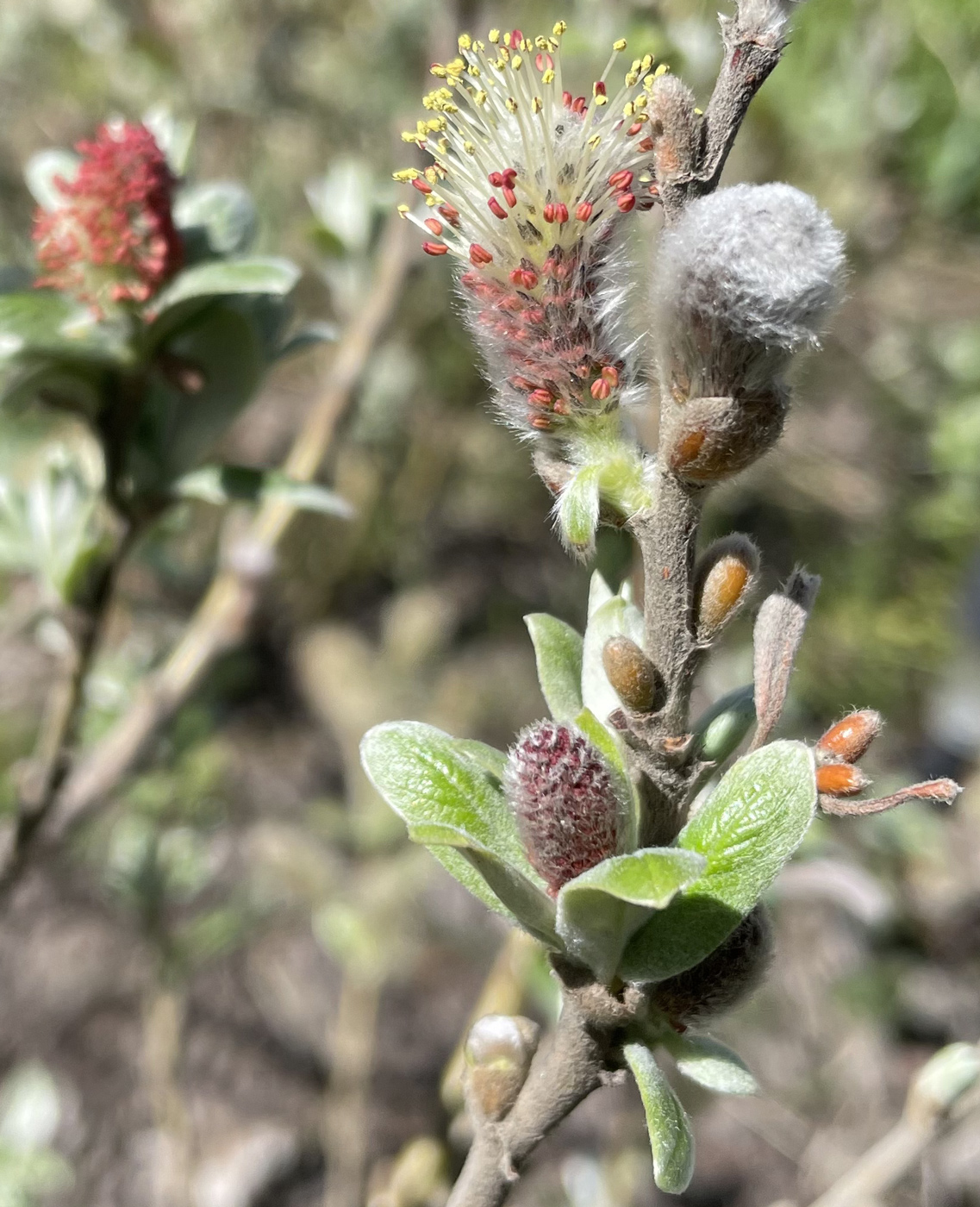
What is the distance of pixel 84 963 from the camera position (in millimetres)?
2084

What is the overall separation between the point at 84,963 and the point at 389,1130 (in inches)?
28.0

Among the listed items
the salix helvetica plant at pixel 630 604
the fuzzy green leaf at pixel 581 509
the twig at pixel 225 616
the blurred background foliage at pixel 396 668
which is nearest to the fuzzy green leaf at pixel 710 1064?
the salix helvetica plant at pixel 630 604

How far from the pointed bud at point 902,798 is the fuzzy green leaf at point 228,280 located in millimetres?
413

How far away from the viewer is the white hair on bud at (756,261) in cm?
34

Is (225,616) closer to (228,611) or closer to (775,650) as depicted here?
(228,611)

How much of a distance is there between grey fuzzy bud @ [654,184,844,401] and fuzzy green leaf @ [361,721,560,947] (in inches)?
7.1

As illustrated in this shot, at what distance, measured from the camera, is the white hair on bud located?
13.4 inches

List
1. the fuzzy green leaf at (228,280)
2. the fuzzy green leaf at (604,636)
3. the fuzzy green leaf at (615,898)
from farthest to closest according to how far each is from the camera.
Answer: the fuzzy green leaf at (228,280), the fuzzy green leaf at (604,636), the fuzzy green leaf at (615,898)

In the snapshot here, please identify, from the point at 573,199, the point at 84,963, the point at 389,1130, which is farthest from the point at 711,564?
the point at 84,963

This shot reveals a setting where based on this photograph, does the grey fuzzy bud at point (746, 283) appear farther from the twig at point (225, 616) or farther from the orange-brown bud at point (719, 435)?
the twig at point (225, 616)

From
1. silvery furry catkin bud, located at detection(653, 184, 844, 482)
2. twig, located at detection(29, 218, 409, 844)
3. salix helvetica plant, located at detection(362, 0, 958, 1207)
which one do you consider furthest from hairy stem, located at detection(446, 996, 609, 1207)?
twig, located at detection(29, 218, 409, 844)

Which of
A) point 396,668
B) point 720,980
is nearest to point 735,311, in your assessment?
point 720,980

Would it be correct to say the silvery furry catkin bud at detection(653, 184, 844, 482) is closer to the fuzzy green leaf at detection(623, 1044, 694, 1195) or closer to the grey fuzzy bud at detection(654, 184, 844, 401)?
the grey fuzzy bud at detection(654, 184, 844, 401)

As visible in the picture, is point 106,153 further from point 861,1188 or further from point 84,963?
point 84,963
